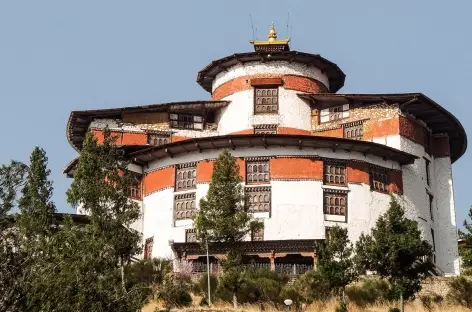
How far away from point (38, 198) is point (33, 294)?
21.2 meters

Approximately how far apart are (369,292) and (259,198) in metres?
9.65

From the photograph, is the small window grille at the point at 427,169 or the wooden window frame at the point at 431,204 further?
the small window grille at the point at 427,169

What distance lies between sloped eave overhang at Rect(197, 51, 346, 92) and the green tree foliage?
1970 cm

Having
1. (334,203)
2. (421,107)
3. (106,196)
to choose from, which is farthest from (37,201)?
(421,107)

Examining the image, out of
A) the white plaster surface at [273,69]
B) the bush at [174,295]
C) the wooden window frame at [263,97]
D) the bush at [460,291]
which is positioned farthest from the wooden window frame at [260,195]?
the bush at [460,291]

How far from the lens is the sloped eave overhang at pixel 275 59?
4959 cm

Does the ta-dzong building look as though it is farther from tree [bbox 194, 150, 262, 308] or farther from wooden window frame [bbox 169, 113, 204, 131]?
tree [bbox 194, 150, 262, 308]

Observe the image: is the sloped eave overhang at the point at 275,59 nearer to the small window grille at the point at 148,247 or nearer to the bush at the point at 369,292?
the small window grille at the point at 148,247

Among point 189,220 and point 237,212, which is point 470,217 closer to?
point 237,212

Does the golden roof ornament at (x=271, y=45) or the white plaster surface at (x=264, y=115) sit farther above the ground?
the golden roof ornament at (x=271, y=45)

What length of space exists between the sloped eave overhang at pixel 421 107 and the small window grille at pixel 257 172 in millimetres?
8004

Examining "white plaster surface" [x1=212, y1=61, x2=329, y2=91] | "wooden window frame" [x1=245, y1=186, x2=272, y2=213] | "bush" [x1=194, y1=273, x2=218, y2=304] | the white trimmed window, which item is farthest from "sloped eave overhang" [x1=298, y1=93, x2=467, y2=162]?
"bush" [x1=194, y1=273, x2=218, y2=304]

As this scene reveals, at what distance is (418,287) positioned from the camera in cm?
3108

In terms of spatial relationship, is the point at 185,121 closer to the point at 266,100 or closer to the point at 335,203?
the point at 266,100
